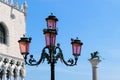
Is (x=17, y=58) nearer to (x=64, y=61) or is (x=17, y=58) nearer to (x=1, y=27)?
(x=1, y=27)

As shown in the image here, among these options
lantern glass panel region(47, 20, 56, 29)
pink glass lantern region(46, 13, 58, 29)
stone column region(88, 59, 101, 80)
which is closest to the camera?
lantern glass panel region(47, 20, 56, 29)

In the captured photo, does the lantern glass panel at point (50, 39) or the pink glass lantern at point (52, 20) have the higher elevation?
the pink glass lantern at point (52, 20)

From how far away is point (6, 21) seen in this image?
40.5 m

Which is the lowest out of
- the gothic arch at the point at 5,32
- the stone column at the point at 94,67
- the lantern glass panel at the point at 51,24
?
the stone column at the point at 94,67

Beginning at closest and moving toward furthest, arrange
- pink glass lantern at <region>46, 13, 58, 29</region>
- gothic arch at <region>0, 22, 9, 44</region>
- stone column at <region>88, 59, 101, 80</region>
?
pink glass lantern at <region>46, 13, 58, 29</region> < stone column at <region>88, 59, 101, 80</region> < gothic arch at <region>0, 22, 9, 44</region>

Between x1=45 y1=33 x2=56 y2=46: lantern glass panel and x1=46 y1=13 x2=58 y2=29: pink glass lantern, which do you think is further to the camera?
x1=46 y1=13 x2=58 y2=29: pink glass lantern

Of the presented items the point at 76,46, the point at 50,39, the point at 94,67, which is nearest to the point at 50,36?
the point at 50,39

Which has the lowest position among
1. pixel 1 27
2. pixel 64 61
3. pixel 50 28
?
pixel 64 61

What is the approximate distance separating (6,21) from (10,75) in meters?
5.03

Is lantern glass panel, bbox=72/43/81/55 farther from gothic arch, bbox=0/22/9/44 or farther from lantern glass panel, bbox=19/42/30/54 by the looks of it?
gothic arch, bbox=0/22/9/44

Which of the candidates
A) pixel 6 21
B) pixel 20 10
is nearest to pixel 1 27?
pixel 6 21

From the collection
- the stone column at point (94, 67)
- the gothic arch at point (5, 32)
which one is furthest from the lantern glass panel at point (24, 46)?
the gothic arch at point (5, 32)

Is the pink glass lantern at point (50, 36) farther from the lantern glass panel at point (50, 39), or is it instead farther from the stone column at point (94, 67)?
the stone column at point (94, 67)

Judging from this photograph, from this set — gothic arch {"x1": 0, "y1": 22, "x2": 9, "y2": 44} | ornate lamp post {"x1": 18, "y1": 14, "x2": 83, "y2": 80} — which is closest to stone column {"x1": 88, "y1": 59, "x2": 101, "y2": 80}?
ornate lamp post {"x1": 18, "y1": 14, "x2": 83, "y2": 80}
